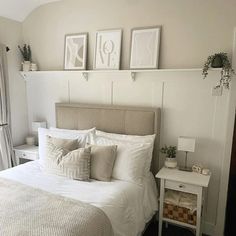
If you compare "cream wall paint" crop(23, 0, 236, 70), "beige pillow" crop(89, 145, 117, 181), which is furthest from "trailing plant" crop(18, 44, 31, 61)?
"beige pillow" crop(89, 145, 117, 181)

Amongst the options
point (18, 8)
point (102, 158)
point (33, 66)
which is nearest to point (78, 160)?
point (102, 158)

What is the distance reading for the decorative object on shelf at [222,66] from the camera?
2158 millimetres

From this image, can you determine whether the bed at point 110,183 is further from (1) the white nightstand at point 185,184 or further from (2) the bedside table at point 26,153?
(2) the bedside table at point 26,153

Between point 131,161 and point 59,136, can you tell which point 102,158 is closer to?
point 131,161

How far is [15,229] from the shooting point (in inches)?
57.8

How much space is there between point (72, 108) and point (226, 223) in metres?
2.28

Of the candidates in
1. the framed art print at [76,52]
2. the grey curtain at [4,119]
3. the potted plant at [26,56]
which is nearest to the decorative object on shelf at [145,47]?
the framed art print at [76,52]

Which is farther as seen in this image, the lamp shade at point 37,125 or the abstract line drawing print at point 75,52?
the lamp shade at point 37,125

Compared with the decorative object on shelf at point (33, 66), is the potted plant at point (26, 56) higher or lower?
higher

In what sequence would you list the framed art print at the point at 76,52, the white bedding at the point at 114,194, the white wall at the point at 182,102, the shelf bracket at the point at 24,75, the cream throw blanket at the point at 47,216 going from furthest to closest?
the shelf bracket at the point at 24,75
the framed art print at the point at 76,52
the white wall at the point at 182,102
the white bedding at the point at 114,194
the cream throw blanket at the point at 47,216

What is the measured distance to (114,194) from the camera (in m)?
1.98

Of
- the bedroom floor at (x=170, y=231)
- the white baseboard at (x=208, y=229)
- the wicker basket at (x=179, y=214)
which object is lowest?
the bedroom floor at (x=170, y=231)

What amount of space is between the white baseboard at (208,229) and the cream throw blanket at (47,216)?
1355 mm

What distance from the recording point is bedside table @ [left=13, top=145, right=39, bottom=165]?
10.4 feet
